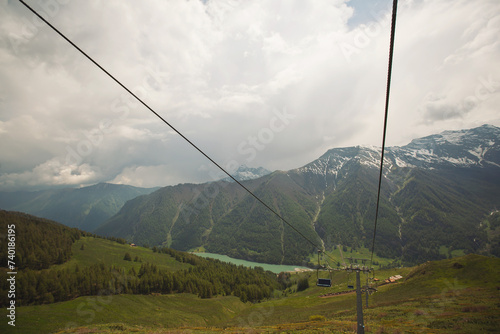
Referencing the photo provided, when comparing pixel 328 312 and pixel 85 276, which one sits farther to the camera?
pixel 85 276

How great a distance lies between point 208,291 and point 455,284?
11735cm

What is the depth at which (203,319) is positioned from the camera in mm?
86938

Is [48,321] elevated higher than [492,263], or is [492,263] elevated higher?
[492,263]

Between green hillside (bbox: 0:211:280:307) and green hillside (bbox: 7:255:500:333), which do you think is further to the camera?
green hillside (bbox: 0:211:280:307)

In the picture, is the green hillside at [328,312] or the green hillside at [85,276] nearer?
the green hillside at [328,312]

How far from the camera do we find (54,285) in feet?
320

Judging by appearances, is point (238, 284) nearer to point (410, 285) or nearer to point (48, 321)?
point (410, 285)

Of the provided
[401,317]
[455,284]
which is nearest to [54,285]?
[401,317]

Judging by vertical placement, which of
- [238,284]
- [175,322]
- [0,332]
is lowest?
[238,284]

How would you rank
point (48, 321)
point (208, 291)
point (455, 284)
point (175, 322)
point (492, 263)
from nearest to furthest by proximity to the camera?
point (48, 321) < point (175, 322) < point (455, 284) < point (492, 263) < point (208, 291)

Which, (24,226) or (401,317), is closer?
(401,317)

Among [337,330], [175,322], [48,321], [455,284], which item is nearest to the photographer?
[337,330]

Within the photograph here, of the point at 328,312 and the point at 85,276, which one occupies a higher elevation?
the point at 328,312

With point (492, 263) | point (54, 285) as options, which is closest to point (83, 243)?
point (54, 285)
